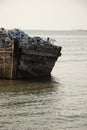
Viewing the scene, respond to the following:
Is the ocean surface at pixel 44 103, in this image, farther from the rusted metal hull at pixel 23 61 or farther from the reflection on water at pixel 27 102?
the rusted metal hull at pixel 23 61

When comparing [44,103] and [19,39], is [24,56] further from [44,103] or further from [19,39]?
[44,103]

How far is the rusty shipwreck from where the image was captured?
1060 inches

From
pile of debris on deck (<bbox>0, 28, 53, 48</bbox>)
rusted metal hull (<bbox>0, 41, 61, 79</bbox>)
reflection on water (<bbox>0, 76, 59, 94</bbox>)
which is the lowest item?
reflection on water (<bbox>0, 76, 59, 94</bbox>)

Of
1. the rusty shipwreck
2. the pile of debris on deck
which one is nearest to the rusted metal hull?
the rusty shipwreck

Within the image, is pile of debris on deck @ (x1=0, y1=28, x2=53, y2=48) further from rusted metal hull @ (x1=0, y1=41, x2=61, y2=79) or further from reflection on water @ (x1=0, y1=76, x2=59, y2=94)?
reflection on water @ (x1=0, y1=76, x2=59, y2=94)

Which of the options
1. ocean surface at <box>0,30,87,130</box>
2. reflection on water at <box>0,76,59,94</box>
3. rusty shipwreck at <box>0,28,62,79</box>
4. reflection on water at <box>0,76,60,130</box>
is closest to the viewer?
ocean surface at <box>0,30,87,130</box>

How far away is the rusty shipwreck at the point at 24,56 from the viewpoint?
26922 mm

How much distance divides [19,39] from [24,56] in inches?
62.4

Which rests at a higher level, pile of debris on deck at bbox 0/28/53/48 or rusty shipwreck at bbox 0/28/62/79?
pile of debris on deck at bbox 0/28/53/48

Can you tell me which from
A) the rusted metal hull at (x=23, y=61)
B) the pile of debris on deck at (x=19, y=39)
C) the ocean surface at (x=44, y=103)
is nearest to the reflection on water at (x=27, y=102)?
the ocean surface at (x=44, y=103)

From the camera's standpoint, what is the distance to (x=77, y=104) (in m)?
20.2

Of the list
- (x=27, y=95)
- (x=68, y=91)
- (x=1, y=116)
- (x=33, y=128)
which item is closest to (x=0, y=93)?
(x=27, y=95)

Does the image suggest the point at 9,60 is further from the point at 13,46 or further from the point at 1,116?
the point at 1,116

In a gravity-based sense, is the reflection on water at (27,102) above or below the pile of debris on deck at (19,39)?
below
